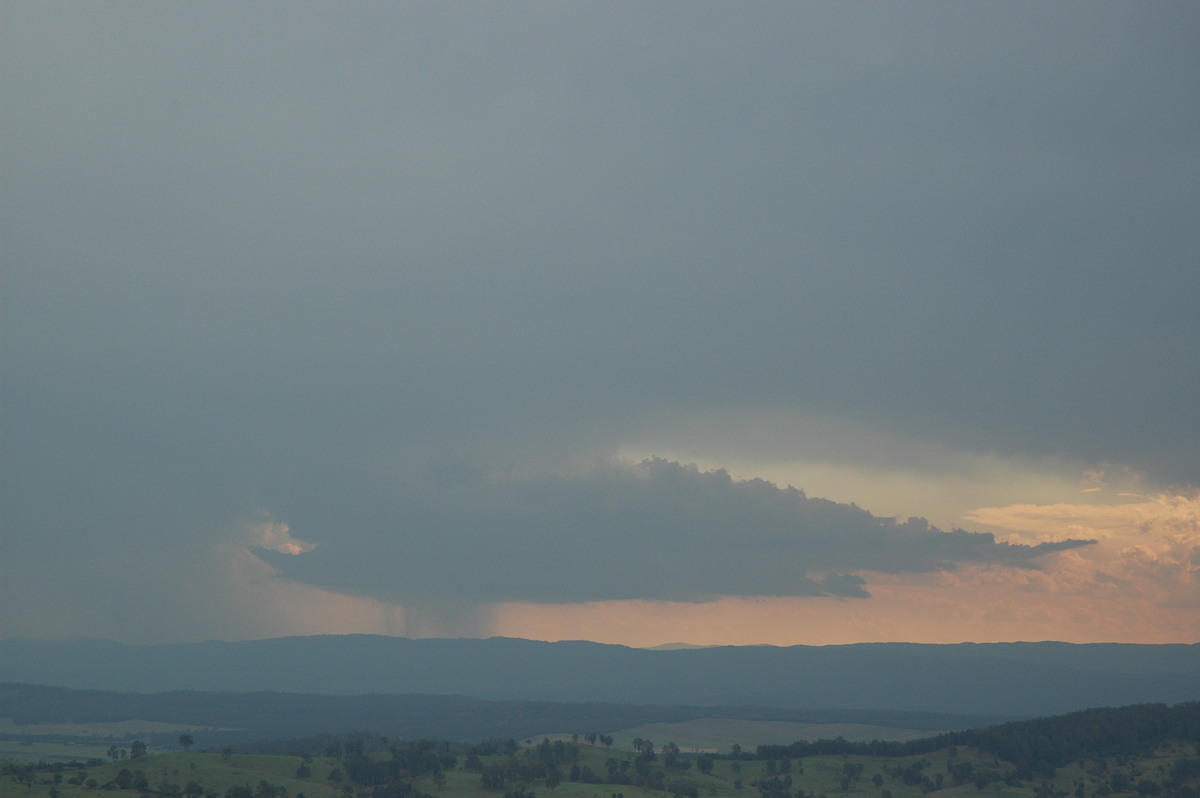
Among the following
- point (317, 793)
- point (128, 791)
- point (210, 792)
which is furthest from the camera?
point (317, 793)

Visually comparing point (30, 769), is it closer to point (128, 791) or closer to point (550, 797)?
point (128, 791)

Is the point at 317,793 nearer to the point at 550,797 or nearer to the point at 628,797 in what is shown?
the point at 550,797

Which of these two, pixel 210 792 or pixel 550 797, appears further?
pixel 550 797

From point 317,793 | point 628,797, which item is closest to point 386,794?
point 317,793

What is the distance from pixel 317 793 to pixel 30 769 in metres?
49.7

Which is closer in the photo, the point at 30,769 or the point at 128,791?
the point at 128,791

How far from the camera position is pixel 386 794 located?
197750mm

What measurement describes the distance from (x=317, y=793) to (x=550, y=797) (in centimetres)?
4278

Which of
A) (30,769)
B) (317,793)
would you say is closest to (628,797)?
(317,793)

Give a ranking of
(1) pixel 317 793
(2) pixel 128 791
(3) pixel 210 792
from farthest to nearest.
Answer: (1) pixel 317 793 → (3) pixel 210 792 → (2) pixel 128 791

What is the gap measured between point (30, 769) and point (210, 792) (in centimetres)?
3480

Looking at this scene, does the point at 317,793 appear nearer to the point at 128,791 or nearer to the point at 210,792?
the point at 210,792

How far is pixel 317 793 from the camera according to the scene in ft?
648

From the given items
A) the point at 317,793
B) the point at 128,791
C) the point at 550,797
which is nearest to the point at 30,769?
the point at 128,791
